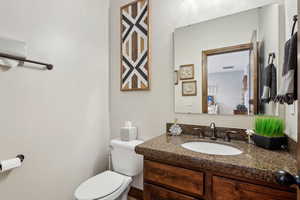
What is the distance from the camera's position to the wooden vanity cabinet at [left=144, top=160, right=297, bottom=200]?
0.74 meters

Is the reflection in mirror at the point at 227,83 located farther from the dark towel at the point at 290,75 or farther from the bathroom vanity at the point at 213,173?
the dark towel at the point at 290,75

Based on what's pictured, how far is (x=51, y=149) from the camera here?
1.43 meters

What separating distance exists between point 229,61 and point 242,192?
3.17 ft

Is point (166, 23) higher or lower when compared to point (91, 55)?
higher

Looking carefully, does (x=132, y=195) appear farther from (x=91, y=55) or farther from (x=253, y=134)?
(x=91, y=55)

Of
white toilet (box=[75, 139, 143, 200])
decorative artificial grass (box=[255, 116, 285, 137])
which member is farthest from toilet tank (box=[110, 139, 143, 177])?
decorative artificial grass (box=[255, 116, 285, 137])

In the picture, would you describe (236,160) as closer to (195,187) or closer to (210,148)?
(195,187)

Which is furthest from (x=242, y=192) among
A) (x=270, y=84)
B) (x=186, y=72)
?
(x=186, y=72)

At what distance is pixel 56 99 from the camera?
146cm

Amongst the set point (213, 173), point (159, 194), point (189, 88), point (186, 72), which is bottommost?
point (159, 194)

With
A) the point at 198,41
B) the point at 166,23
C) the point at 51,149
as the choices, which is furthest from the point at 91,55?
the point at 198,41

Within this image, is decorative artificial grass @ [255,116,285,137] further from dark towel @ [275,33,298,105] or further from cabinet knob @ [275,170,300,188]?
cabinet knob @ [275,170,300,188]

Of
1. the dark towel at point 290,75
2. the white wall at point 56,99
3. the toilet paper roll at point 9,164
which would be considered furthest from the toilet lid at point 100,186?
the dark towel at point 290,75

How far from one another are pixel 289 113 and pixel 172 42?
43.0 inches
